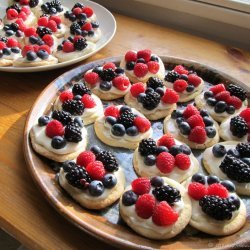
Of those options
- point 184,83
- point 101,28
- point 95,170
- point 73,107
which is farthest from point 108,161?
point 101,28

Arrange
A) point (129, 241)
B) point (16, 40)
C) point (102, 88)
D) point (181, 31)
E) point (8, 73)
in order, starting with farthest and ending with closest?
point (181, 31), point (16, 40), point (8, 73), point (102, 88), point (129, 241)

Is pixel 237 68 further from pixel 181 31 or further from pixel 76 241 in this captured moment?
pixel 76 241

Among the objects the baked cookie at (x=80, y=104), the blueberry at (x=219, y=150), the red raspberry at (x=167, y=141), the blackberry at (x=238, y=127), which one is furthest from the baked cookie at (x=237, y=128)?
the baked cookie at (x=80, y=104)

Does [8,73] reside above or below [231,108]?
below

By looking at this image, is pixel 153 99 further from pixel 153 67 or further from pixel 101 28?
pixel 101 28

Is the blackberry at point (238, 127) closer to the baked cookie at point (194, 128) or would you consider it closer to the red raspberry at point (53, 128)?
the baked cookie at point (194, 128)

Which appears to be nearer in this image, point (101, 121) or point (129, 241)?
point (129, 241)

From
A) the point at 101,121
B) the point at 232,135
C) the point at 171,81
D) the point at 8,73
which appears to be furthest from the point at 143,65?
the point at 8,73
